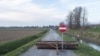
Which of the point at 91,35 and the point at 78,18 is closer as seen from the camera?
the point at 91,35

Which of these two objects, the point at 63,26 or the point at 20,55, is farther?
the point at 63,26

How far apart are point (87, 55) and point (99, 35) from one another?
4000cm

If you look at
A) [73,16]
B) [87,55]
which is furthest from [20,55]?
[73,16]

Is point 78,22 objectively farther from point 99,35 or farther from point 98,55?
point 98,55

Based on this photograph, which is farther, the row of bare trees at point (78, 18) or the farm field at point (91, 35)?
the row of bare trees at point (78, 18)

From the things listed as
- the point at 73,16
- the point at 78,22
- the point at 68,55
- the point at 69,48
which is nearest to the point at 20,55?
the point at 68,55

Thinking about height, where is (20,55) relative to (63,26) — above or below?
below

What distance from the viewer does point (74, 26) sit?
131m

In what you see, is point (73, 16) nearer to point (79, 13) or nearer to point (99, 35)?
point (79, 13)

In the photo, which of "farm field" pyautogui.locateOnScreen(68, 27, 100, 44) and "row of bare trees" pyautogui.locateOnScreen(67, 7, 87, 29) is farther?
"row of bare trees" pyautogui.locateOnScreen(67, 7, 87, 29)

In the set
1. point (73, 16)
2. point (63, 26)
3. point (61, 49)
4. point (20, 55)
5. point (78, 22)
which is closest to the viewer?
point (20, 55)

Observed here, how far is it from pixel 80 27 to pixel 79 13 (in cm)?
683

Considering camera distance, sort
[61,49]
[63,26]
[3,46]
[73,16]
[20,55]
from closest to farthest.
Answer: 1. [20,55]
2. [63,26]
3. [61,49]
4. [3,46]
5. [73,16]

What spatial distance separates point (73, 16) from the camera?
12862 centimetres
